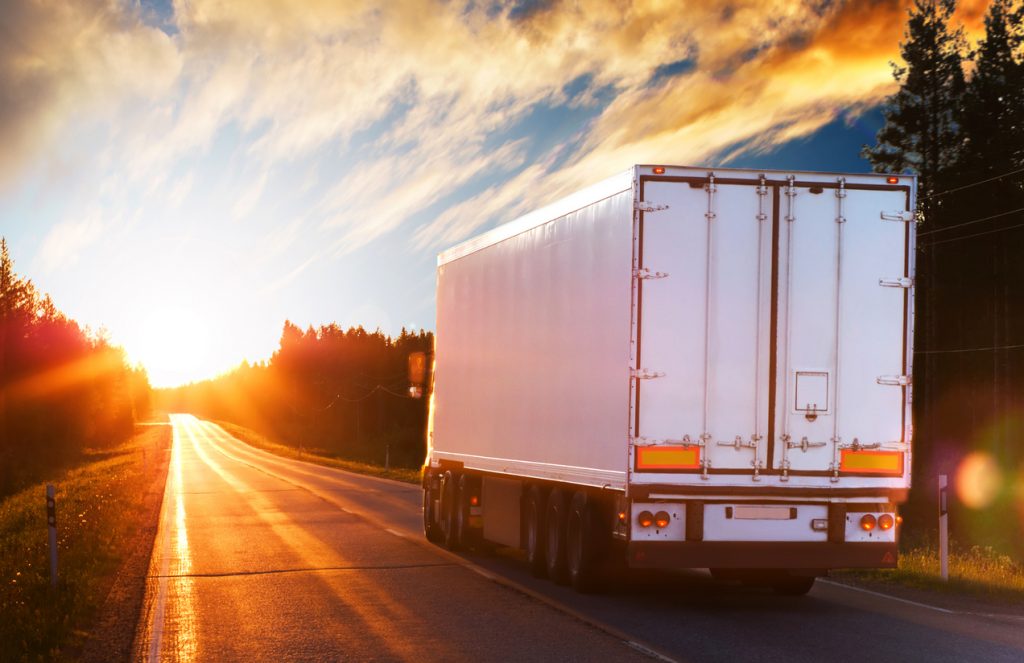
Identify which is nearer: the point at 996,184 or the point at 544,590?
the point at 544,590

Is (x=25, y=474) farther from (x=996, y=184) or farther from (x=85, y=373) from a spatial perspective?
(x=996, y=184)

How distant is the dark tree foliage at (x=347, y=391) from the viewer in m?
117

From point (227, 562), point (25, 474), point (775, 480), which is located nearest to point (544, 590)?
point (775, 480)

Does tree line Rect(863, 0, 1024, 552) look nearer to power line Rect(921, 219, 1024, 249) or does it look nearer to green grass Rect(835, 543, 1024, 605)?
power line Rect(921, 219, 1024, 249)

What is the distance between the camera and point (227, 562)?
15008mm

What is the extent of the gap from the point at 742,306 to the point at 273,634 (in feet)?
16.9

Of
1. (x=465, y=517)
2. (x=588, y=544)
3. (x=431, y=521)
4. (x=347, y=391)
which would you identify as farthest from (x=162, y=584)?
(x=347, y=391)

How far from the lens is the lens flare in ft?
130

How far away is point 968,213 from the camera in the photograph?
4319 centimetres

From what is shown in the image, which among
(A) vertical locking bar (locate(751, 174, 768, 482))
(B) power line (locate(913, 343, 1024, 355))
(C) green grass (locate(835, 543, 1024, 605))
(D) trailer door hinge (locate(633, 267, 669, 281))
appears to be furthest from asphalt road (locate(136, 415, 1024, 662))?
(B) power line (locate(913, 343, 1024, 355))

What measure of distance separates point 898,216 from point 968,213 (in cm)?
3528

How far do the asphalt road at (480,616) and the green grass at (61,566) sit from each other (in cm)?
66

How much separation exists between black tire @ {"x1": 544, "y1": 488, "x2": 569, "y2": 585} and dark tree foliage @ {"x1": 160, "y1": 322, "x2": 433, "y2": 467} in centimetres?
9017

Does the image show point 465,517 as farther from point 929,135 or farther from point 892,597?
point 929,135
